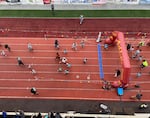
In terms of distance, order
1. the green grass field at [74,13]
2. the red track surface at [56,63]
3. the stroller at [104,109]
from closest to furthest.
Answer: the stroller at [104,109] → the red track surface at [56,63] → the green grass field at [74,13]

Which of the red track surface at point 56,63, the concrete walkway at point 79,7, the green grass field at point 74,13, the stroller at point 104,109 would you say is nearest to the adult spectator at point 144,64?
the red track surface at point 56,63

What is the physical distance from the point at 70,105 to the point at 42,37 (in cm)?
703

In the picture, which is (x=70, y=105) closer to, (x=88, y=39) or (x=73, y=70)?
(x=73, y=70)

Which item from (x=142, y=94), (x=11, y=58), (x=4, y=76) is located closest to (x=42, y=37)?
(x=11, y=58)

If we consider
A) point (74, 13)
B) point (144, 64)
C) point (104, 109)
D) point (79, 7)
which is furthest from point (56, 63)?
point (79, 7)

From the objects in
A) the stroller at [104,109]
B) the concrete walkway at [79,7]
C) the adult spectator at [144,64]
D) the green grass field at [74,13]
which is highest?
the concrete walkway at [79,7]

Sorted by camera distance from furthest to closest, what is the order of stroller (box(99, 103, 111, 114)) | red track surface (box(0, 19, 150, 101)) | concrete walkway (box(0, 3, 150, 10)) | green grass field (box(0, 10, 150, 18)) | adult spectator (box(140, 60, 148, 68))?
concrete walkway (box(0, 3, 150, 10)) < green grass field (box(0, 10, 150, 18)) < adult spectator (box(140, 60, 148, 68)) < red track surface (box(0, 19, 150, 101)) < stroller (box(99, 103, 111, 114))

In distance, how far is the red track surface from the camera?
20547 millimetres

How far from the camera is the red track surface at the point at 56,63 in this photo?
20547 mm

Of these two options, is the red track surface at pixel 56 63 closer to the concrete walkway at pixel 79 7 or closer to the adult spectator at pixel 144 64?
the adult spectator at pixel 144 64

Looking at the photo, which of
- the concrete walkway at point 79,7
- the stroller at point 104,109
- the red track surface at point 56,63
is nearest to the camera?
the stroller at point 104,109

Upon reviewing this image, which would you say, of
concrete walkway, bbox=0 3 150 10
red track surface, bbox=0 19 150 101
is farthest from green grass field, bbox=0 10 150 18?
red track surface, bbox=0 19 150 101

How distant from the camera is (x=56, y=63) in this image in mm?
22297

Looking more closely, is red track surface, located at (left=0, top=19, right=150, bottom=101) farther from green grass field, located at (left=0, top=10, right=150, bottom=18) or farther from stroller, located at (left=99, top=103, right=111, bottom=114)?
stroller, located at (left=99, top=103, right=111, bottom=114)
